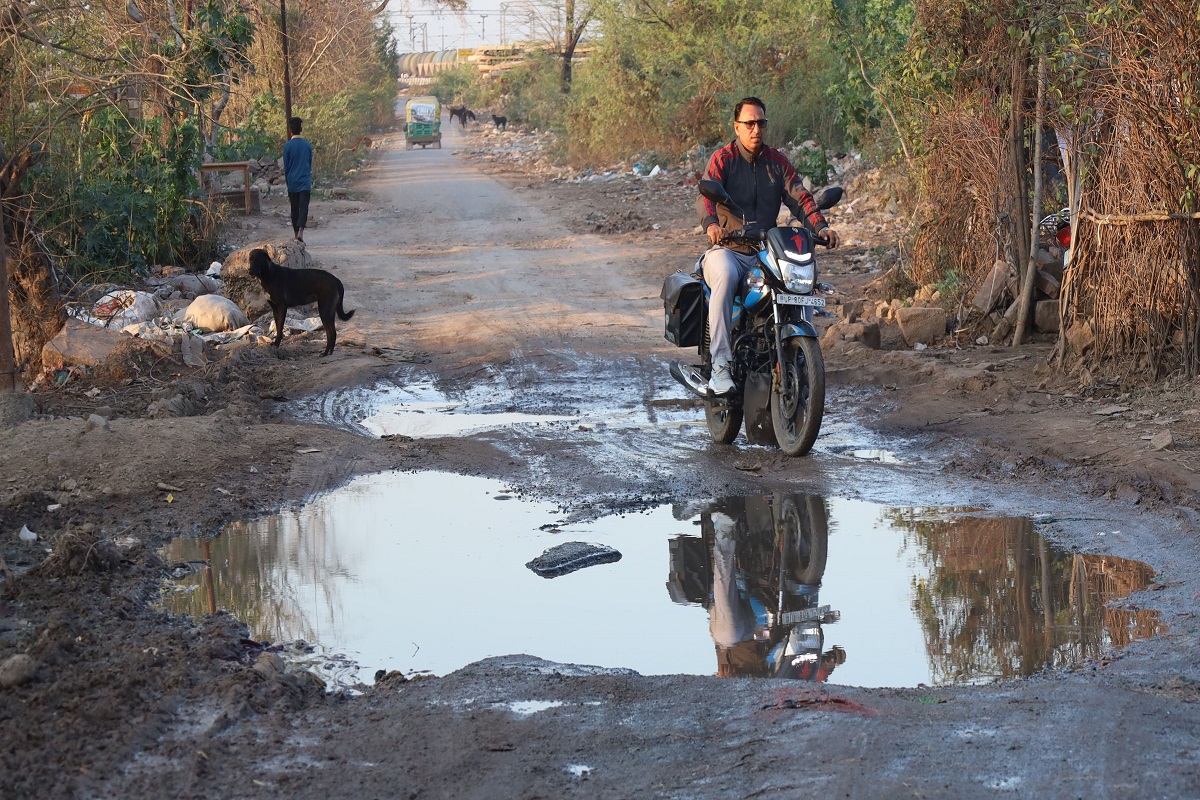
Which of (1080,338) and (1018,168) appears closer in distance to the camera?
(1080,338)

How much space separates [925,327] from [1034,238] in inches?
43.3

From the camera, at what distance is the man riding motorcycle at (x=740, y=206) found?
22.5 feet

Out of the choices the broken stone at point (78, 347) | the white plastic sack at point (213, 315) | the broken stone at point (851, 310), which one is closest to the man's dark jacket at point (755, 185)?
the broken stone at point (851, 310)

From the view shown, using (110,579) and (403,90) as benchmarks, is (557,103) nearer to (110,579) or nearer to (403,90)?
(110,579)

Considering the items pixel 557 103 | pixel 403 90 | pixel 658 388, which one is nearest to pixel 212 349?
pixel 658 388

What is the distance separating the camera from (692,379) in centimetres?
734

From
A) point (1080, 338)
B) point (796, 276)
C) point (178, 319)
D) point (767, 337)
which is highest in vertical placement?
point (796, 276)

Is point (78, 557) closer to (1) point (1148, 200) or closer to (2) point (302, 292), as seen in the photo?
(2) point (302, 292)

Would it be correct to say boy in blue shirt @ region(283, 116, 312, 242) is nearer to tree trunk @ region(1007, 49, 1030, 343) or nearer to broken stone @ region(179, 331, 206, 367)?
broken stone @ region(179, 331, 206, 367)

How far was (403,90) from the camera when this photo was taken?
355 feet

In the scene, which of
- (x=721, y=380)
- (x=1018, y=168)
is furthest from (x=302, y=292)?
(x=1018, y=168)

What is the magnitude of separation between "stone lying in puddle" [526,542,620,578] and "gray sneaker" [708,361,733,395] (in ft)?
5.84

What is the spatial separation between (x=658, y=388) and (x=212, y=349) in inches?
155

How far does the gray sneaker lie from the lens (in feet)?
22.5
